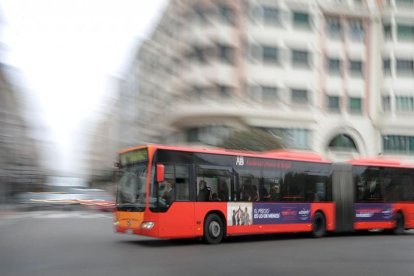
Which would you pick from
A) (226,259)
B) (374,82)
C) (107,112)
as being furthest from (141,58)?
(226,259)

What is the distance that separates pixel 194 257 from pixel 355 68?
136ft

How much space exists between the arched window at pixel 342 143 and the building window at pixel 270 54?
9017 mm

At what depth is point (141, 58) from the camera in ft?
230

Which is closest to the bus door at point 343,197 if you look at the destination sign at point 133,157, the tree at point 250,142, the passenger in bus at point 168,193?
the passenger in bus at point 168,193

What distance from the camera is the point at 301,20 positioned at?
159ft

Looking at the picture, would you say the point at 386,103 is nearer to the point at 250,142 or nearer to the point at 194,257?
the point at 250,142

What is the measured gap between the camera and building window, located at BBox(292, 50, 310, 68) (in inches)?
1877

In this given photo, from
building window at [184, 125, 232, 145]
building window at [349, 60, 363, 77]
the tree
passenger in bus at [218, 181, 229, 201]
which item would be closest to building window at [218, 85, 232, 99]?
building window at [184, 125, 232, 145]

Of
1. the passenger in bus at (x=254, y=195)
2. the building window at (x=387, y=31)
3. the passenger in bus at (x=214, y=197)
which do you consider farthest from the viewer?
the building window at (x=387, y=31)

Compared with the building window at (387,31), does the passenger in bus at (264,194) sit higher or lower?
lower

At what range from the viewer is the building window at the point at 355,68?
164ft

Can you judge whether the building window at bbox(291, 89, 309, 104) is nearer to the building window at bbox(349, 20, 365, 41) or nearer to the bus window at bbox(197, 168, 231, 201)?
the building window at bbox(349, 20, 365, 41)

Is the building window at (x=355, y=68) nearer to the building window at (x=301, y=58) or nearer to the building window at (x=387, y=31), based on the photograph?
the building window at (x=387, y=31)

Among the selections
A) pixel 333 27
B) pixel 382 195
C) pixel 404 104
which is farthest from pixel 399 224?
pixel 404 104
